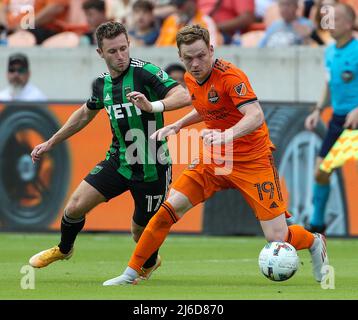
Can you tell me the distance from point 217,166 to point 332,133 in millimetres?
4622

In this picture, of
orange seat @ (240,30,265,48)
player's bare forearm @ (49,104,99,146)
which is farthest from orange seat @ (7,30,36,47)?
player's bare forearm @ (49,104,99,146)

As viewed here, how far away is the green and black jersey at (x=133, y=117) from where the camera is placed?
34.0 feet

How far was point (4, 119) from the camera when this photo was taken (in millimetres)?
16219

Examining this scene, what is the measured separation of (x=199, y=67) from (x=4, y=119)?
7239 mm

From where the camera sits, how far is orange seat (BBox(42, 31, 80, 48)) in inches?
760

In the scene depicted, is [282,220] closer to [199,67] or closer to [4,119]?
[199,67]

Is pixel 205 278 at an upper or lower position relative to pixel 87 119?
lower

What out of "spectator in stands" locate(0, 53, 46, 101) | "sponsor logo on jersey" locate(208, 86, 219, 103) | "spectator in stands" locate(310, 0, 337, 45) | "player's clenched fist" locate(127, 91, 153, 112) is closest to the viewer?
"player's clenched fist" locate(127, 91, 153, 112)

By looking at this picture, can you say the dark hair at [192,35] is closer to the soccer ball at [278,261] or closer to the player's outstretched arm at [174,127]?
the player's outstretched arm at [174,127]

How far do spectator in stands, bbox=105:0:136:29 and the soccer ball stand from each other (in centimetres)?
1066

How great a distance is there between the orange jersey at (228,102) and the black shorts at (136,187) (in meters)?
0.95

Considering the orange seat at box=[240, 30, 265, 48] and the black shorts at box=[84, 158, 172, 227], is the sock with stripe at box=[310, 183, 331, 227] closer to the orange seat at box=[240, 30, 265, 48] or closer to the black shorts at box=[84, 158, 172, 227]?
A: the black shorts at box=[84, 158, 172, 227]

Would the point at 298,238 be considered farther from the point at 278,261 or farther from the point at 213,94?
the point at 213,94

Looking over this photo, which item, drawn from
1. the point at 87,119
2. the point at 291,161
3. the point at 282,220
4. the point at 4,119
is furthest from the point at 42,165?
the point at 282,220
